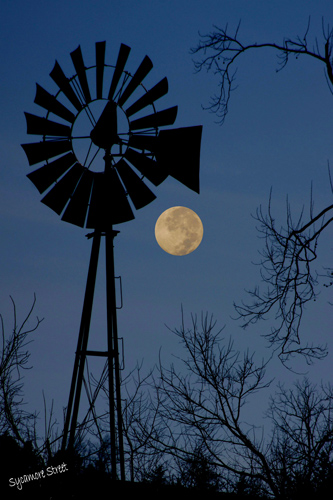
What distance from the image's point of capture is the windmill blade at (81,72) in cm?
792

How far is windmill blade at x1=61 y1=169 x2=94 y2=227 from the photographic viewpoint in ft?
25.9

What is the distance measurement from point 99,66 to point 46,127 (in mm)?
1157

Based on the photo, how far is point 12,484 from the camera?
4.91 m

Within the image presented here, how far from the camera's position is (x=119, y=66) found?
7.88m

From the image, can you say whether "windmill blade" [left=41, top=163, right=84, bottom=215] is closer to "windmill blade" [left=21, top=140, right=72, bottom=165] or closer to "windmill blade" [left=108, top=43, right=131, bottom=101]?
"windmill blade" [left=21, top=140, right=72, bottom=165]

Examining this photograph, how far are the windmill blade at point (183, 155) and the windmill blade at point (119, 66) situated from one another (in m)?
1.04

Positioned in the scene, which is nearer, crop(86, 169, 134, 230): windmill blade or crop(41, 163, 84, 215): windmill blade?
crop(86, 169, 134, 230): windmill blade

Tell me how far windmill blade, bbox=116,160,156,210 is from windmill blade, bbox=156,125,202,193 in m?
0.39

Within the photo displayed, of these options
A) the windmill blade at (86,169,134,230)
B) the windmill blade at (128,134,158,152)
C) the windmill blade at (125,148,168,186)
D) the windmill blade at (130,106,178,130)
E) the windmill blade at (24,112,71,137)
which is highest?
the windmill blade at (24,112,71,137)

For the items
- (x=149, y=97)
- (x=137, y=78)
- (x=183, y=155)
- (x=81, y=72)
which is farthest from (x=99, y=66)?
(x=183, y=155)

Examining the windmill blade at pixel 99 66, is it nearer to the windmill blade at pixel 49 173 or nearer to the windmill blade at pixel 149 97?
the windmill blade at pixel 149 97

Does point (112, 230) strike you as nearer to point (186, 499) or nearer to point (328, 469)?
point (186, 499)

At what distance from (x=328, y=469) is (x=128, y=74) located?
5736 millimetres

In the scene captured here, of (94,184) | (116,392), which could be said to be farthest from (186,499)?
(94,184)
